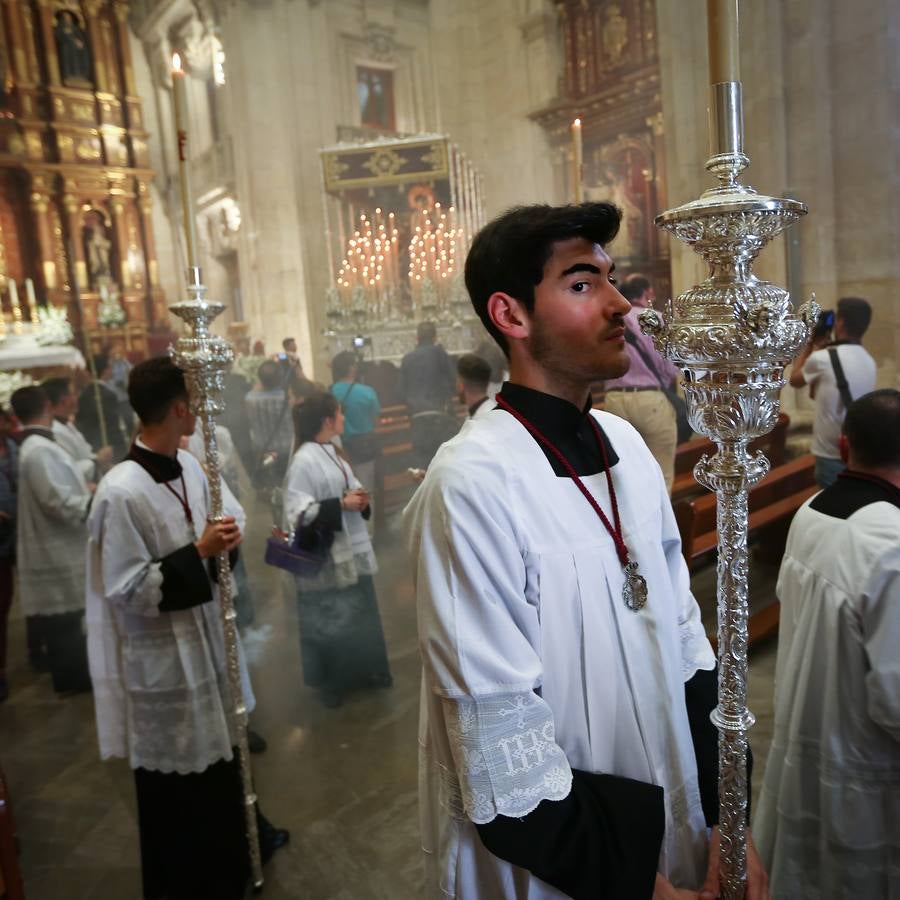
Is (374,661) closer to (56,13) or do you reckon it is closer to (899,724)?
(899,724)

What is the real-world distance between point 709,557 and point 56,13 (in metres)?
6.51

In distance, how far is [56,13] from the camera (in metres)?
5.70

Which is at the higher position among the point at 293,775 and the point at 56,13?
the point at 56,13

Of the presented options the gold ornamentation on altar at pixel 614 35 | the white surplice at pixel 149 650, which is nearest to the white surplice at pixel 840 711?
the white surplice at pixel 149 650

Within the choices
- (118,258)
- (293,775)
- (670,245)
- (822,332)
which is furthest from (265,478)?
(822,332)

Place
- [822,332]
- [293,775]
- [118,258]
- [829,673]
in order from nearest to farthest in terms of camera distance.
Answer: [829,673] < [293,775] < [822,332] < [118,258]

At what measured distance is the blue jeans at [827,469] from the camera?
13.2 feet

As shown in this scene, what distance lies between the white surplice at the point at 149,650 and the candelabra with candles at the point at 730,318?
1.99 m

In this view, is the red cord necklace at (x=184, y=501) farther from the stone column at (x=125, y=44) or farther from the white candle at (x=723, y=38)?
the stone column at (x=125, y=44)

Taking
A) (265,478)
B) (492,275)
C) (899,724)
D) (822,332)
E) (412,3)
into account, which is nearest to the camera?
(492,275)

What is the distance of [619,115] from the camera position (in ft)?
15.9

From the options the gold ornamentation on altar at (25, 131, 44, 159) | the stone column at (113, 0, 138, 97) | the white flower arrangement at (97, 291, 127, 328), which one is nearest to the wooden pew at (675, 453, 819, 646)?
the white flower arrangement at (97, 291, 127, 328)

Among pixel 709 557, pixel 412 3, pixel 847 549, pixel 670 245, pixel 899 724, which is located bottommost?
pixel 709 557

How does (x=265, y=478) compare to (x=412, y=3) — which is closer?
(x=265, y=478)
